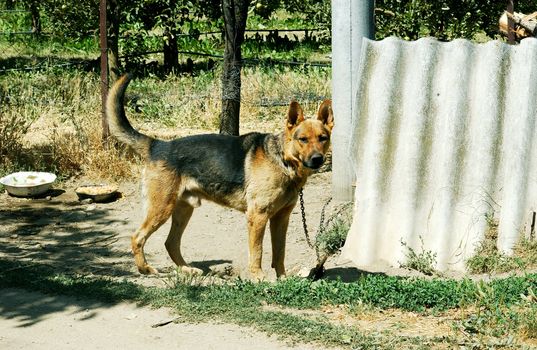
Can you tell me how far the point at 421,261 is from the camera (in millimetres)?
7227

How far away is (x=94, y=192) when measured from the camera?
10039 mm

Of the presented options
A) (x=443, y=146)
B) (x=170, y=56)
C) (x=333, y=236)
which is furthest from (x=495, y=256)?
(x=170, y=56)

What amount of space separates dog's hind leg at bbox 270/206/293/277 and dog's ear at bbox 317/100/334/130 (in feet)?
2.97

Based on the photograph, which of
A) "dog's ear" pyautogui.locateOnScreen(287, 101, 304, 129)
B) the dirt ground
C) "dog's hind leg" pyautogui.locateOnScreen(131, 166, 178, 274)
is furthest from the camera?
"dog's hind leg" pyautogui.locateOnScreen(131, 166, 178, 274)

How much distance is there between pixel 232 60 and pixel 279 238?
3882mm

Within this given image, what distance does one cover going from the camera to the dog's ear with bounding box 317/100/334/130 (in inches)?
283

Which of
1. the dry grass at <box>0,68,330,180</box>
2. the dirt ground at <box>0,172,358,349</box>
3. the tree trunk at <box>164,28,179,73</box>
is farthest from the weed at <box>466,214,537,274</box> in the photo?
the tree trunk at <box>164,28,179,73</box>

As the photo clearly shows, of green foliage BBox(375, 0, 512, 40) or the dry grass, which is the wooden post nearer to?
the dry grass

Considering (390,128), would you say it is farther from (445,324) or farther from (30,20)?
(30,20)

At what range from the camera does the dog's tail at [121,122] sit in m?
7.66

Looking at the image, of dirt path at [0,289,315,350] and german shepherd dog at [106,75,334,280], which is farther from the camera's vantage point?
german shepherd dog at [106,75,334,280]

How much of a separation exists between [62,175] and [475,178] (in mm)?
5996

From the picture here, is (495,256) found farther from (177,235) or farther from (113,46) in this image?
(113,46)

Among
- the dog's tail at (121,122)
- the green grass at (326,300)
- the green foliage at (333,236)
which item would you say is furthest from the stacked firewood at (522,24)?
the dog's tail at (121,122)
